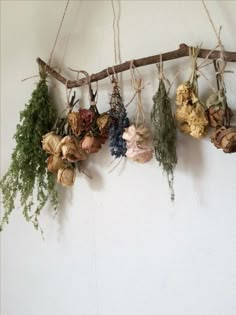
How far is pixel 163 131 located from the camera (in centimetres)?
98

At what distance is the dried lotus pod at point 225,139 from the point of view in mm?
878

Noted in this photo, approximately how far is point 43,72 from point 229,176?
0.72m

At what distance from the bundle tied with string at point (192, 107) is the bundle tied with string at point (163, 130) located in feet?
0.12

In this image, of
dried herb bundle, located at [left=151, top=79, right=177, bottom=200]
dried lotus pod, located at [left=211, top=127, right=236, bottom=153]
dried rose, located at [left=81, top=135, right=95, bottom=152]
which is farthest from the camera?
dried rose, located at [left=81, top=135, right=95, bottom=152]

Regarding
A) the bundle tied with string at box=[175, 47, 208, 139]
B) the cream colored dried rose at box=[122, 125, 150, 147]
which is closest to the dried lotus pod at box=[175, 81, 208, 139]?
the bundle tied with string at box=[175, 47, 208, 139]

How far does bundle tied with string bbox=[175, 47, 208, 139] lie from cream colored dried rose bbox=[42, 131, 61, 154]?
15.4 inches

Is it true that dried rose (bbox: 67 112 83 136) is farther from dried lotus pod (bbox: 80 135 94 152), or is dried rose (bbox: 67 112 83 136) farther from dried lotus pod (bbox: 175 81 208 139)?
dried lotus pod (bbox: 175 81 208 139)

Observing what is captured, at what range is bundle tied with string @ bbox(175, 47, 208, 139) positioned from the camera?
94 centimetres

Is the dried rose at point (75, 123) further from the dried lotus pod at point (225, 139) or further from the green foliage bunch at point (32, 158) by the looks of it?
the dried lotus pod at point (225, 139)

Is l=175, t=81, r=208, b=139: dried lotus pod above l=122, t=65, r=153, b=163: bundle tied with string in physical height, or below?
above

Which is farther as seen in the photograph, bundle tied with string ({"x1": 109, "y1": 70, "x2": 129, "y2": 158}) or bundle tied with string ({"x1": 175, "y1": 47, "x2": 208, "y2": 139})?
bundle tied with string ({"x1": 109, "y1": 70, "x2": 129, "y2": 158})

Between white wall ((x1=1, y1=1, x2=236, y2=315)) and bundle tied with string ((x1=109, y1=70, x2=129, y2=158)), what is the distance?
5cm

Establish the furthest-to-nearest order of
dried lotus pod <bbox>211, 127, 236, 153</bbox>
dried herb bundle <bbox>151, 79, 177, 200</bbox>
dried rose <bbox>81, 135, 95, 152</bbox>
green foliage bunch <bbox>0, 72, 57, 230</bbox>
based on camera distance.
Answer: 1. green foliage bunch <bbox>0, 72, 57, 230</bbox>
2. dried rose <bbox>81, 135, 95, 152</bbox>
3. dried herb bundle <bbox>151, 79, 177, 200</bbox>
4. dried lotus pod <bbox>211, 127, 236, 153</bbox>

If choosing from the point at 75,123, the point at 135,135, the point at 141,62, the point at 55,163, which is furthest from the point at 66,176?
the point at 141,62
